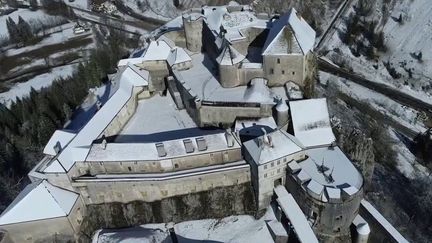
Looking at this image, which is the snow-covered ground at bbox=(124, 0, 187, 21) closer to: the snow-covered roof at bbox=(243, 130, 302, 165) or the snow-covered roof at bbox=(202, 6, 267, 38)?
the snow-covered roof at bbox=(202, 6, 267, 38)

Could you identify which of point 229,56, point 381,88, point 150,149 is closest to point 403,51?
point 381,88

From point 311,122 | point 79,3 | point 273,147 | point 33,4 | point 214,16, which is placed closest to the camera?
point 273,147

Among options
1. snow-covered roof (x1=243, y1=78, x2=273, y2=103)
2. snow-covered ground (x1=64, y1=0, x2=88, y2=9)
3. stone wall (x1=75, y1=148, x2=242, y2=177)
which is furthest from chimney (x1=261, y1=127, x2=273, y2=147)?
snow-covered ground (x1=64, y1=0, x2=88, y2=9)

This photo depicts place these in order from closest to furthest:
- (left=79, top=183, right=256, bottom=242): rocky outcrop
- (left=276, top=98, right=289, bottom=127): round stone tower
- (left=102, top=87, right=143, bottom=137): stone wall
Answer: (left=276, top=98, right=289, bottom=127): round stone tower < (left=79, top=183, right=256, bottom=242): rocky outcrop < (left=102, top=87, right=143, bottom=137): stone wall

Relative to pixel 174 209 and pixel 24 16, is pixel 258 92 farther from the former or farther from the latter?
pixel 24 16

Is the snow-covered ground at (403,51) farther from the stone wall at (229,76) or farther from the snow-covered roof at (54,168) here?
the snow-covered roof at (54,168)

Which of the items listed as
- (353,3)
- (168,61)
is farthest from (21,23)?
(353,3)

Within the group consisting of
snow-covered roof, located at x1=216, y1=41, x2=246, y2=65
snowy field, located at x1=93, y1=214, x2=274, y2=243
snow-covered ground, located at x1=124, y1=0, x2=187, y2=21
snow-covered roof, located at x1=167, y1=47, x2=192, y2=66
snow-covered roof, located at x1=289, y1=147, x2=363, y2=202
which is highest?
snow-covered roof, located at x1=216, y1=41, x2=246, y2=65
